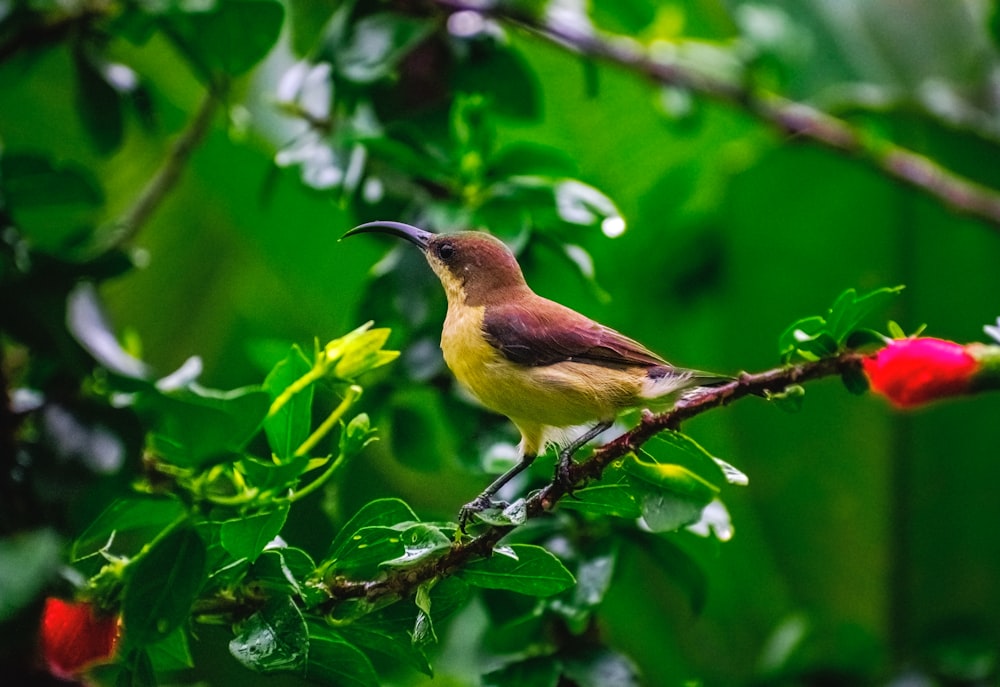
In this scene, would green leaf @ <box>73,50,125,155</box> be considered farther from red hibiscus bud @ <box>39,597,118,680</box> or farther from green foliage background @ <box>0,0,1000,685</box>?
red hibiscus bud @ <box>39,597,118,680</box>

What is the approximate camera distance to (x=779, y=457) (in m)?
2.93

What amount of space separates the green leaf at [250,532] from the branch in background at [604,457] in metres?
A: 0.12

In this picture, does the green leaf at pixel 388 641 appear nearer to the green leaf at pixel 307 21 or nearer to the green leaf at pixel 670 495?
the green leaf at pixel 670 495

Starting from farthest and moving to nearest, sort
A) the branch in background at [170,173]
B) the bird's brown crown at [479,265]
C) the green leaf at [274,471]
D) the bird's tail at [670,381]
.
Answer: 1. the branch in background at [170,173]
2. the bird's brown crown at [479,265]
3. the bird's tail at [670,381]
4. the green leaf at [274,471]

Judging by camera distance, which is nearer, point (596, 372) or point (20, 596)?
point (20, 596)

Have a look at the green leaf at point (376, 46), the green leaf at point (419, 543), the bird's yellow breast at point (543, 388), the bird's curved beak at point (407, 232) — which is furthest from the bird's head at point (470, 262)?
the green leaf at point (419, 543)

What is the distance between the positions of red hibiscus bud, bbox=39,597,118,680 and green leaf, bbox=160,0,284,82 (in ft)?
3.18

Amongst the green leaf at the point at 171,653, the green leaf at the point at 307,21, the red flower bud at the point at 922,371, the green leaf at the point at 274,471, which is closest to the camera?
the red flower bud at the point at 922,371

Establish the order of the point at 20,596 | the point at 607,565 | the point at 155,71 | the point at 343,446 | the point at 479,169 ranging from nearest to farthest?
the point at 20,596
the point at 343,446
the point at 607,565
the point at 479,169
the point at 155,71

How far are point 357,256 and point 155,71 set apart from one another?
38.0 inches

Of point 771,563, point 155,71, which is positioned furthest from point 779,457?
point 155,71

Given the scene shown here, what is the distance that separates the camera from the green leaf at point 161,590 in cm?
112

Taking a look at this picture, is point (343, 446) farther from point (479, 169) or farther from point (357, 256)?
point (357, 256)

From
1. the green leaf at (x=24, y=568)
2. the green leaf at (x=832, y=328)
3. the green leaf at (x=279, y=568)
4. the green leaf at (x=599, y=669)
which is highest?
the green leaf at (x=832, y=328)
